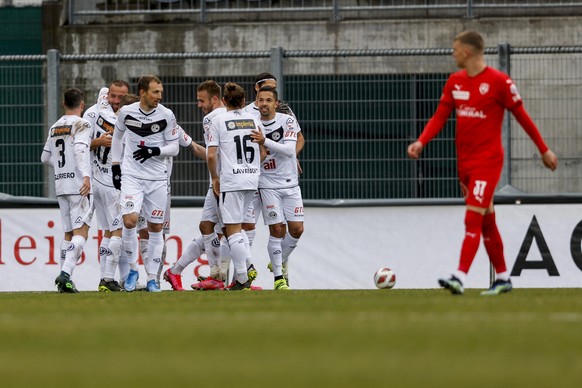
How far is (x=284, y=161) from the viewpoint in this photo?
48.2 ft

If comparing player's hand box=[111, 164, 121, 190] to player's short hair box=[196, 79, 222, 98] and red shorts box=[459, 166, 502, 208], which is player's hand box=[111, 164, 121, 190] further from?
red shorts box=[459, 166, 502, 208]

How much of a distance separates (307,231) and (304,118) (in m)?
1.43

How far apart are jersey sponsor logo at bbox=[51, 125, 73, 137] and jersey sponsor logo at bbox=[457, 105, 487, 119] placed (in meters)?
5.15

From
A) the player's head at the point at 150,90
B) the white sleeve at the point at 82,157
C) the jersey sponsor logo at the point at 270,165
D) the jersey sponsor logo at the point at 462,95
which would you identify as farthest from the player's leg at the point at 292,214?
the jersey sponsor logo at the point at 462,95

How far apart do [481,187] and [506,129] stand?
640 centimetres

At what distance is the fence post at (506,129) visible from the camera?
16.7m

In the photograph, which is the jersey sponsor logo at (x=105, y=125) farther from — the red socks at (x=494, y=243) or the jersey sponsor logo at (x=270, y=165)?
the red socks at (x=494, y=243)

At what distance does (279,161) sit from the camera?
14656 millimetres

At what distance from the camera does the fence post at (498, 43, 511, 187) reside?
54.7 ft

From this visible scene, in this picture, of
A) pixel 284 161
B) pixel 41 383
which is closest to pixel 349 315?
pixel 41 383

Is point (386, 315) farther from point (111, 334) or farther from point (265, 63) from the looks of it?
point (265, 63)

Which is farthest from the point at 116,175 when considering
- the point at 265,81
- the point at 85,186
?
the point at 265,81

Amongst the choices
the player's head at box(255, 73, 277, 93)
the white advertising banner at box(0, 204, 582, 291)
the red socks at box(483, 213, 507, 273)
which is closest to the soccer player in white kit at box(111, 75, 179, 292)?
the player's head at box(255, 73, 277, 93)

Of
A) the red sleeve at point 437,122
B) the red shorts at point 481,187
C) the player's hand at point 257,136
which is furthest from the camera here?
the player's hand at point 257,136
